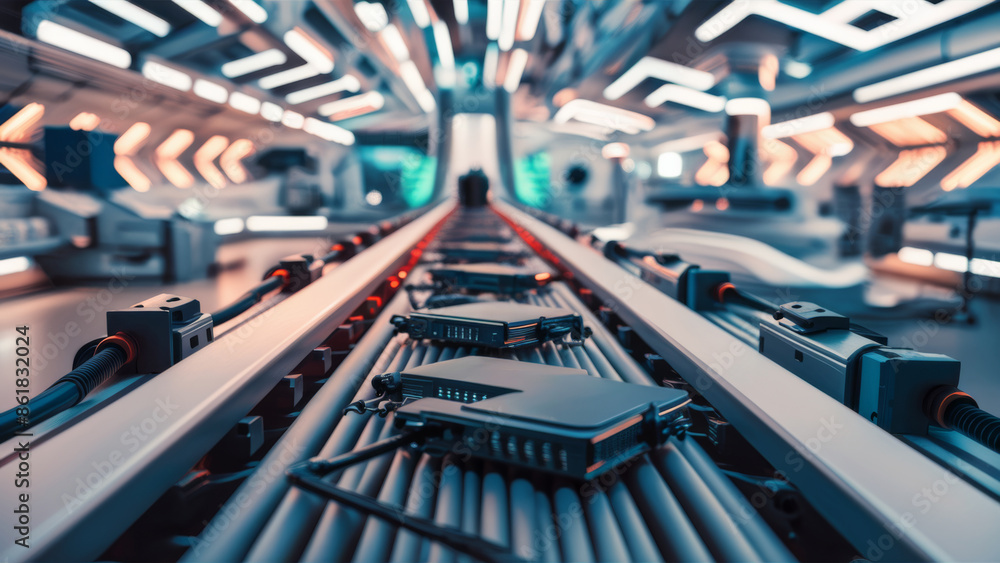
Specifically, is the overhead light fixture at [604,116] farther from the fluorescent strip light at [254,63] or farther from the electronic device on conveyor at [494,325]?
the electronic device on conveyor at [494,325]

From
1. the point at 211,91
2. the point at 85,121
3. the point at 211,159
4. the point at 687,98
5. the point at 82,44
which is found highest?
the point at 687,98

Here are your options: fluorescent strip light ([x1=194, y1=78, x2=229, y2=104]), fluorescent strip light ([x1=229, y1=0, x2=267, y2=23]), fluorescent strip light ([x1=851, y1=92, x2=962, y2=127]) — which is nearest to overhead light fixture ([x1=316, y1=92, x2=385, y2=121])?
fluorescent strip light ([x1=194, y1=78, x2=229, y2=104])

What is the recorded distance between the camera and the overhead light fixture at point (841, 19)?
247 inches

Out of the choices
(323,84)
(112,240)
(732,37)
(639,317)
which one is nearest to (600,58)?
(732,37)

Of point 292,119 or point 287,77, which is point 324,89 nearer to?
point 292,119

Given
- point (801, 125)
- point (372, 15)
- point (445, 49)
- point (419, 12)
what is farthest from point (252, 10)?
point (801, 125)

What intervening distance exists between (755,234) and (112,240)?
308 inches

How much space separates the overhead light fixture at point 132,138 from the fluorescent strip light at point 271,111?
2.54 meters

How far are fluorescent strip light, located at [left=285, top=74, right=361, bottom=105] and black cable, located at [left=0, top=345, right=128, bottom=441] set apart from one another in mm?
12044

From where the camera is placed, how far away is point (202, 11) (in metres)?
6.55

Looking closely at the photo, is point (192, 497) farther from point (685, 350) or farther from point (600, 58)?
point (600, 58)

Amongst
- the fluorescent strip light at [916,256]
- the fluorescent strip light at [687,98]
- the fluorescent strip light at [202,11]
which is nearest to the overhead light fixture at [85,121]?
the fluorescent strip light at [202,11]

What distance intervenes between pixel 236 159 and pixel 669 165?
1615 cm

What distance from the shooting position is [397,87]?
14.9 meters
